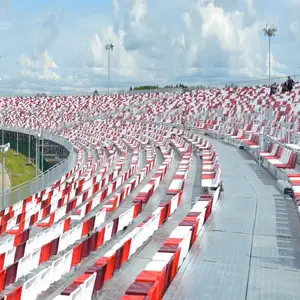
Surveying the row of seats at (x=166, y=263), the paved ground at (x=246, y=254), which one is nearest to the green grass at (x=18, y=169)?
the paved ground at (x=246, y=254)

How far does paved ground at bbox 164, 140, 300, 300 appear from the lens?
6531mm

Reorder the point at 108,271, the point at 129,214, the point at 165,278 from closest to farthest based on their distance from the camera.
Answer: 1. the point at 165,278
2. the point at 108,271
3. the point at 129,214

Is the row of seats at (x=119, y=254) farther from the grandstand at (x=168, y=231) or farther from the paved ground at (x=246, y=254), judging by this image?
the paved ground at (x=246, y=254)

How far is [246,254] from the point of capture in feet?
26.5

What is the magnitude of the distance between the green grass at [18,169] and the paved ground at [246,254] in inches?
1046

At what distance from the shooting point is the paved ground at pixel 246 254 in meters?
6.53

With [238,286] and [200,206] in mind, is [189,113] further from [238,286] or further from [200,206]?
[238,286]

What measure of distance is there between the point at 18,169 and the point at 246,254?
40.7 metres

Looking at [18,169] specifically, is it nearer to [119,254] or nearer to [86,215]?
[86,215]

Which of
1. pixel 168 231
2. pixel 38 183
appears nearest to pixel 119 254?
pixel 168 231

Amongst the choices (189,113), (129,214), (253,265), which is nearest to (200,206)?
(129,214)

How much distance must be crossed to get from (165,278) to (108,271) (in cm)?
84

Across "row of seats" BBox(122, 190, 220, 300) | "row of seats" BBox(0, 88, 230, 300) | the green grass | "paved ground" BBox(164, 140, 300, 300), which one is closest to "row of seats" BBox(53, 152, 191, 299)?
"row of seats" BBox(0, 88, 230, 300)

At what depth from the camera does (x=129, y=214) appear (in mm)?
10125
